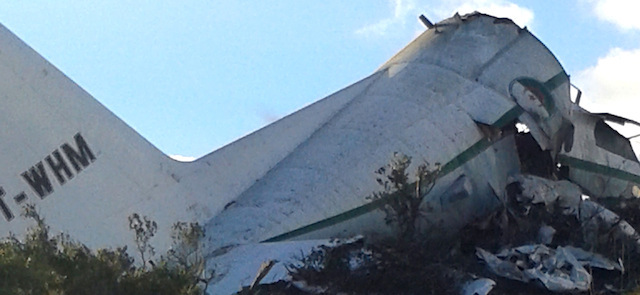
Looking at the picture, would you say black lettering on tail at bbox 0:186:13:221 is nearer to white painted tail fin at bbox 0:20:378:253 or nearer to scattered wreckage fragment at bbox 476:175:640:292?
white painted tail fin at bbox 0:20:378:253

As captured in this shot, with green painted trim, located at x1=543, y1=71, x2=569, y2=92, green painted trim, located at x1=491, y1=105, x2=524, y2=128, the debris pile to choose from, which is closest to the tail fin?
the debris pile

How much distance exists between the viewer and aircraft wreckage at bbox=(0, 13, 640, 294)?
1275cm

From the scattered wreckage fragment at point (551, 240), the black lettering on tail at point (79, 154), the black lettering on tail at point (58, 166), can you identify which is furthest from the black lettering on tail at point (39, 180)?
the scattered wreckage fragment at point (551, 240)

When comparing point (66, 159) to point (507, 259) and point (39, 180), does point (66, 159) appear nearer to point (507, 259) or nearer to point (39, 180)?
point (39, 180)

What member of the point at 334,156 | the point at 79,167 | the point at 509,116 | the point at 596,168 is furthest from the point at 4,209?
the point at 596,168

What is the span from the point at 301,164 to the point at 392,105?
8.62 ft

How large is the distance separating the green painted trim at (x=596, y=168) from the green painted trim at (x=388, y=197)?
1.47 meters

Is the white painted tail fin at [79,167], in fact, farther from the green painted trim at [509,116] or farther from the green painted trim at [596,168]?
the green painted trim at [596,168]

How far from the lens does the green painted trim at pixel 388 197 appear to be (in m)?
15.5

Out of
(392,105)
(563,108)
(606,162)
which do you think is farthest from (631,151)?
(392,105)

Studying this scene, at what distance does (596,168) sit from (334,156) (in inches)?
251

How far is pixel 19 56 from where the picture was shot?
1266cm

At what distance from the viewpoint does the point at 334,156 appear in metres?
17.3

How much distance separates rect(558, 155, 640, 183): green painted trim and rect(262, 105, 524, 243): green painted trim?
4.83 feet
